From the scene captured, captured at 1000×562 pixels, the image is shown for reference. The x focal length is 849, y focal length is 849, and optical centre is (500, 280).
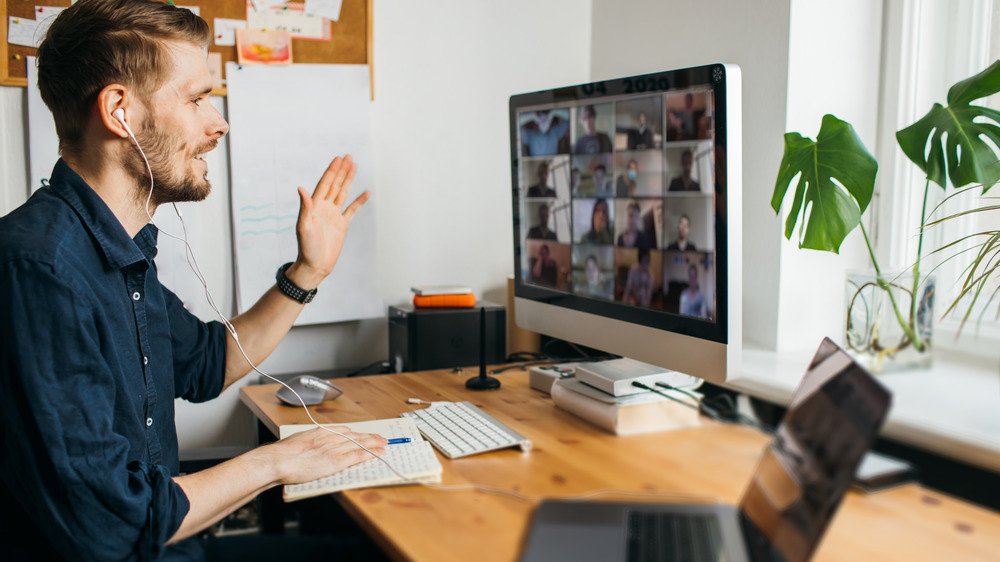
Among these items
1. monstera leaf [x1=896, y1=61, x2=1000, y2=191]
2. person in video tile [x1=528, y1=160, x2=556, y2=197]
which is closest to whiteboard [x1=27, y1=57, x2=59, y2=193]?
person in video tile [x1=528, y1=160, x2=556, y2=197]

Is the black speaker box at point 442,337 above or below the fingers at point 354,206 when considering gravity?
below

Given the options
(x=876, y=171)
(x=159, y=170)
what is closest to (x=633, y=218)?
(x=876, y=171)

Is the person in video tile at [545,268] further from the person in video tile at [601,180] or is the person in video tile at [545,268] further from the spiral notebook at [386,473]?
the spiral notebook at [386,473]

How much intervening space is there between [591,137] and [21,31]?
1.33 m

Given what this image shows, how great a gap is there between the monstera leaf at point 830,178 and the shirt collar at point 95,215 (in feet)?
3.57

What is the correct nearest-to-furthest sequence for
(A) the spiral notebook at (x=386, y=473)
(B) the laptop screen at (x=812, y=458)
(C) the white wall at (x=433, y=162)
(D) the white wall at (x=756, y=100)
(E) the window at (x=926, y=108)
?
(B) the laptop screen at (x=812, y=458)
(A) the spiral notebook at (x=386, y=473)
(E) the window at (x=926, y=108)
(D) the white wall at (x=756, y=100)
(C) the white wall at (x=433, y=162)

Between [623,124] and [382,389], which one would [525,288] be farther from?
[623,124]

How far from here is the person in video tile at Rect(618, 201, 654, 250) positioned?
4.68 feet

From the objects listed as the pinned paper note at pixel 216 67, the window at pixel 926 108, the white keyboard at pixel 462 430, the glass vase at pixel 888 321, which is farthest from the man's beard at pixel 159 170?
the window at pixel 926 108

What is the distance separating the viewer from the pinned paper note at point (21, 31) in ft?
6.25

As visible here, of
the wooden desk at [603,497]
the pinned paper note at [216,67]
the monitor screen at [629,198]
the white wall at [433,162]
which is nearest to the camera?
the wooden desk at [603,497]

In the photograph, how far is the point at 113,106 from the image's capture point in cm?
125

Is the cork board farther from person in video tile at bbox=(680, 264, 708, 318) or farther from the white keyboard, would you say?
person in video tile at bbox=(680, 264, 708, 318)

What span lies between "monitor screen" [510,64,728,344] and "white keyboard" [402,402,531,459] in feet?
0.95
